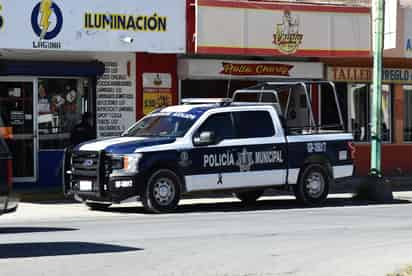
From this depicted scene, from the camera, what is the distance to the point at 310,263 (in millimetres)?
10773

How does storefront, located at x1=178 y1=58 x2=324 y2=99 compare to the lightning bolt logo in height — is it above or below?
below

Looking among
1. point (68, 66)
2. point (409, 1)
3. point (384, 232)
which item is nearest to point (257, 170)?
→ point (384, 232)

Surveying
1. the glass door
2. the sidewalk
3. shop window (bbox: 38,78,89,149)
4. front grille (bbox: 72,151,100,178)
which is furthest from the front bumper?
shop window (bbox: 38,78,89,149)

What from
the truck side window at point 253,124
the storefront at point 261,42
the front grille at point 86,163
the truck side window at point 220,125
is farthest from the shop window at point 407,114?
the front grille at point 86,163

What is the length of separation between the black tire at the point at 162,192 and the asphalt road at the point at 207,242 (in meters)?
0.24

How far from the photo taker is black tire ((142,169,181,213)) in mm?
16625

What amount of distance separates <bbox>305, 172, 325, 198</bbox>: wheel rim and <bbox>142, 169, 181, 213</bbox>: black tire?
3.08 metres

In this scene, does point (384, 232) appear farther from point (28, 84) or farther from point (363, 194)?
point (28, 84)

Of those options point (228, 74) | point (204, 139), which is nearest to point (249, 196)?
point (204, 139)

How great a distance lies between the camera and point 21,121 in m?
21.5

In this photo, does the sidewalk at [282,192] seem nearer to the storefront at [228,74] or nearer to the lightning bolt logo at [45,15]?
the storefront at [228,74]

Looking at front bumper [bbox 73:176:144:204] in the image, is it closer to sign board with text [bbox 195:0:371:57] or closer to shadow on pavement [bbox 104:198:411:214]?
shadow on pavement [bbox 104:198:411:214]

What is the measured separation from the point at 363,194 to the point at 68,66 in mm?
7363

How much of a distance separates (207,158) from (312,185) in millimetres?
2659
